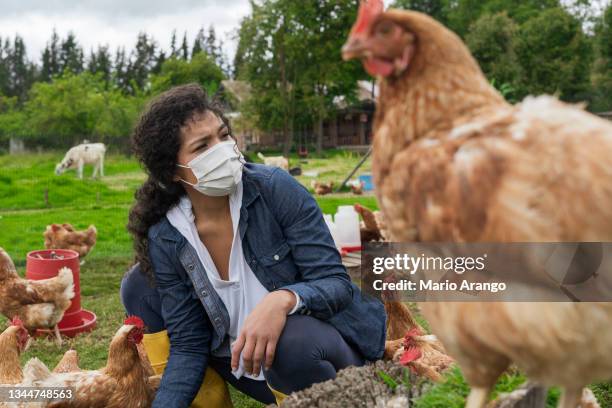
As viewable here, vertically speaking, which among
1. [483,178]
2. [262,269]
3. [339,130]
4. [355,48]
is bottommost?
[339,130]

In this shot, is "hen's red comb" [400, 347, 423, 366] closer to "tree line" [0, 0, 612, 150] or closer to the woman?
the woman

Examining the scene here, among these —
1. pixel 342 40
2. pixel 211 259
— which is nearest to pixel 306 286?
pixel 211 259

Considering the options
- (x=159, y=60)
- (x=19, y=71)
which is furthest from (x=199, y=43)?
(x=19, y=71)

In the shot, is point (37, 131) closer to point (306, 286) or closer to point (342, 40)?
point (342, 40)

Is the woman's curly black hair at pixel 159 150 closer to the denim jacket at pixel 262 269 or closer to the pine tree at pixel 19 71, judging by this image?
the denim jacket at pixel 262 269

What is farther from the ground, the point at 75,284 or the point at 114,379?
the point at 114,379

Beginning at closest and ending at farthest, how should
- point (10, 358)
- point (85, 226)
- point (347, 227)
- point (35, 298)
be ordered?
point (10, 358), point (35, 298), point (347, 227), point (85, 226)

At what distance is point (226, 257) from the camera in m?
2.80

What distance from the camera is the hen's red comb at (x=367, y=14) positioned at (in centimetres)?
114

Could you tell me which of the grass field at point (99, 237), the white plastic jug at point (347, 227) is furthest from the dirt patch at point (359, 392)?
the white plastic jug at point (347, 227)

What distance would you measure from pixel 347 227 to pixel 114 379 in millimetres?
3492

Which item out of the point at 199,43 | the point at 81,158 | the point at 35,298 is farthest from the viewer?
the point at 199,43

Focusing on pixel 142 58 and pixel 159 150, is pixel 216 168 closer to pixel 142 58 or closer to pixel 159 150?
pixel 159 150

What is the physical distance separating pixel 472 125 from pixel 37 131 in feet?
108
